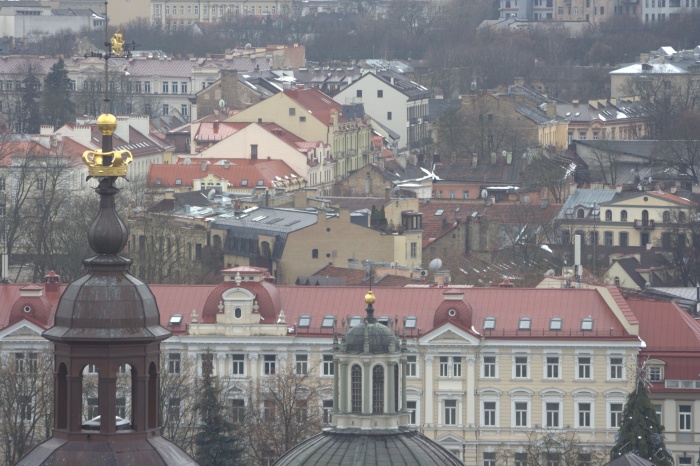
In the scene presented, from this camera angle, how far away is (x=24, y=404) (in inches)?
2648

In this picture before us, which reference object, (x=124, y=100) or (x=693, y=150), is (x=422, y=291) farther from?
(x=124, y=100)

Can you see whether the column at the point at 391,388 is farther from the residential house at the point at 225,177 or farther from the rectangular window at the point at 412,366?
the residential house at the point at 225,177

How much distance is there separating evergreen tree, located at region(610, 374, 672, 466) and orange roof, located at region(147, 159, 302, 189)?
56795mm

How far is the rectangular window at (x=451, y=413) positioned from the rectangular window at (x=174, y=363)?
583 centimetres

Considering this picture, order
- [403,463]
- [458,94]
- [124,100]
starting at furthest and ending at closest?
[458,94], [124,100], [403,463]

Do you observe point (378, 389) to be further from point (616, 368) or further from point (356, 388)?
point (616, 368)

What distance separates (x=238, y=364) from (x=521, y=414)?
246 inches

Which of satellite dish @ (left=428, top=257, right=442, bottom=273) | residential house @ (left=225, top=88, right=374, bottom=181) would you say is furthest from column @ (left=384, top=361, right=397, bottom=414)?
residential house @ (left=225, top=88, right=374, bottom=181)

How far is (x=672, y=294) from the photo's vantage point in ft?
293

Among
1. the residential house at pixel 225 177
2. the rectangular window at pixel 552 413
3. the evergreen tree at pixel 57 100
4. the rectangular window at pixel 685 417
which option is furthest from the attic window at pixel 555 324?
the evergreen tree at pixel 57 100

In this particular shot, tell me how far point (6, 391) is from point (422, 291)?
11.5 m

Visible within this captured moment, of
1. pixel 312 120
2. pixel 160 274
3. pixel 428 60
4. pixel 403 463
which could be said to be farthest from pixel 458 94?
pixel 403 463

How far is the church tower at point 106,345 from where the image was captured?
26.9 m

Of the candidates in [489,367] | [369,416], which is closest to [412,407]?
[489,367]
